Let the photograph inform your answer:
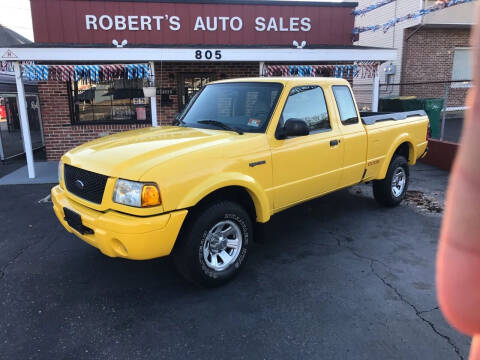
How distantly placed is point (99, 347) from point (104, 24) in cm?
980

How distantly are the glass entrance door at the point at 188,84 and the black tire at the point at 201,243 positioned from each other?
7.81 metres

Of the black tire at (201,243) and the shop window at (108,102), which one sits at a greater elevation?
the shop window at (108,102)

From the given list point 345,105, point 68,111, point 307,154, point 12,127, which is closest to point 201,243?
point 307,154

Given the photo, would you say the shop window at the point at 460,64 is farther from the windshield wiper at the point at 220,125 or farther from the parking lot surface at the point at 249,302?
the windshield wiper at the point at 220,125

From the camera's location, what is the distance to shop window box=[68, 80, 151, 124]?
10422 mm

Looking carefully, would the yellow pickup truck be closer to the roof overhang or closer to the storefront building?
the roof overhang

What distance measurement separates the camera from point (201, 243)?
3.41 meters

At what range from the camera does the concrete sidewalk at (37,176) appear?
8219 millimetres

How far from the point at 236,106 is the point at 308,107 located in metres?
0.85

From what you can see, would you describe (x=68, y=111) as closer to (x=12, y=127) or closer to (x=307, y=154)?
(x=12, y=127)

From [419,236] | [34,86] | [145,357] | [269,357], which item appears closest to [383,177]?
[419,236]

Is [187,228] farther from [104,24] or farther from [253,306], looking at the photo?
[104,24]

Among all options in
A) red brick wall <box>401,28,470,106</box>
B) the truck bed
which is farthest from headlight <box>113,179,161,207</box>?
red brick wall <box>401,28,470,106</box>

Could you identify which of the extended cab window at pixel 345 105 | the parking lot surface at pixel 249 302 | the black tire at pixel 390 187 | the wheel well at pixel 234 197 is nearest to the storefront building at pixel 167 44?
the black tire at pixel 390 187
